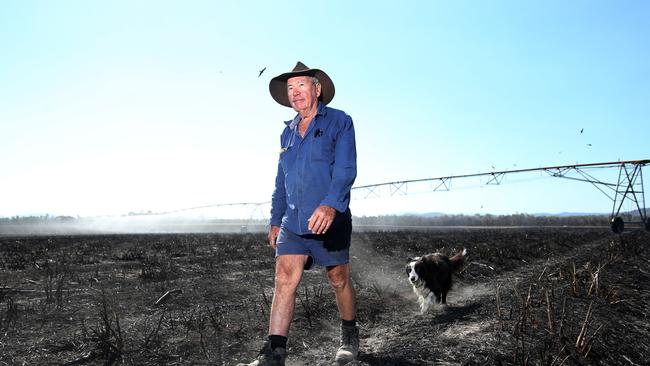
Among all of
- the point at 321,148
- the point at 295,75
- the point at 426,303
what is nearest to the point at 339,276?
the point at 321,148

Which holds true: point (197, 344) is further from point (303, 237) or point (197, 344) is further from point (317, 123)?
point (317, 123)

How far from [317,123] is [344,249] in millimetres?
966

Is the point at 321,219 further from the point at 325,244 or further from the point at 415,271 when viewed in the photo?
the point at 415,271

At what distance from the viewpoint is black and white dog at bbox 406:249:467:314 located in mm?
6297

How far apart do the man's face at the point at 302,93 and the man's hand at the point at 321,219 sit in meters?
0.90

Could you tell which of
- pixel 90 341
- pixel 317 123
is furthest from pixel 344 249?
pixel 90 341

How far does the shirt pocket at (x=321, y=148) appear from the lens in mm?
3059

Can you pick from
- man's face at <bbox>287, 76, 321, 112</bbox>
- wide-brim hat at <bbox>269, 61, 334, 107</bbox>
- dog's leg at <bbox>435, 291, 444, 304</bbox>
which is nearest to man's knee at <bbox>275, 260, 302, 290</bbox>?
man's face at <bbox>287, 76, 321, 112</bbox>

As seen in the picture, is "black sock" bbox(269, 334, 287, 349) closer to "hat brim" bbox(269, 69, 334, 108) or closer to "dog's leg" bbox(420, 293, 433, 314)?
"hat brim" bbox(269, 69, 334, 108)

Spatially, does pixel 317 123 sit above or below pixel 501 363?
above

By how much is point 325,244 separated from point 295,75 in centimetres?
134

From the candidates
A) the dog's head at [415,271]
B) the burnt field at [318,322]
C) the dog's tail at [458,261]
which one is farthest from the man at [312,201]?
the dog's tail at [458,261]

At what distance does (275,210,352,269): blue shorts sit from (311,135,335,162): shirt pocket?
1.43ft

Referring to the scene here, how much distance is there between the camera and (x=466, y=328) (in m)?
3.88
